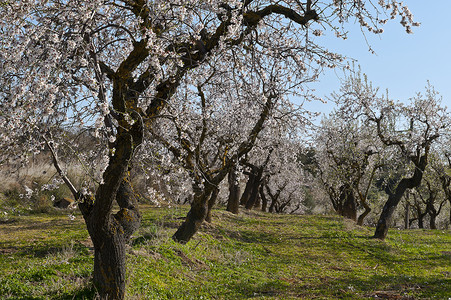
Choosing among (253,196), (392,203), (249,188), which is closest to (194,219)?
(392,203)

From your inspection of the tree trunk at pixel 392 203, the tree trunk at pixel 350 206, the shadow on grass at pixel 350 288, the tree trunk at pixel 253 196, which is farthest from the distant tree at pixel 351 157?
the shadow on grass at pixel 350 288

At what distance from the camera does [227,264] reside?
10.4 metres

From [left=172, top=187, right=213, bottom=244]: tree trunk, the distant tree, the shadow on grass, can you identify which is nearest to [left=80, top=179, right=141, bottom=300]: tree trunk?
the shadow on grass

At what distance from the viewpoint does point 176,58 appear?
6.21 metres

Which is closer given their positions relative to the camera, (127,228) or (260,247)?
(127,228)

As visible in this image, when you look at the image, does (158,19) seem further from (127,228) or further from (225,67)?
(225,67)

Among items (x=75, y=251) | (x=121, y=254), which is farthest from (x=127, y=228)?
(x=75, y=251)

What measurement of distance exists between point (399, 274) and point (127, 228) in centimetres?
831

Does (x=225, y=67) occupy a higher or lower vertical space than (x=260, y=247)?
higher

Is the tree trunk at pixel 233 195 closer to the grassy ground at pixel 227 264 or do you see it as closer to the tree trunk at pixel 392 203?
the grassy ground at pixel 227 264

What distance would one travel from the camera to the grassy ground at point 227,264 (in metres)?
6.98

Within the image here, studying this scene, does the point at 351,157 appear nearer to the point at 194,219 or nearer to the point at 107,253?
the point at 194,219

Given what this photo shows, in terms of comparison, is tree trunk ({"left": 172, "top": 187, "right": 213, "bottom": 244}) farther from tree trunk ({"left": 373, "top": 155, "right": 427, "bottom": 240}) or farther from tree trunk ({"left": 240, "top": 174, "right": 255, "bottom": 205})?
tree trunk ({"left": 240, "top": 174, "right": 255, "bottom": 205})

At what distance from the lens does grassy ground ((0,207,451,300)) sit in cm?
698
